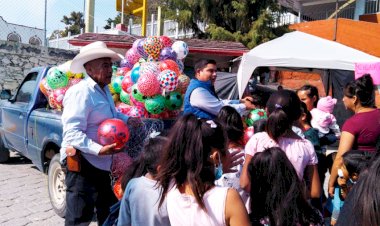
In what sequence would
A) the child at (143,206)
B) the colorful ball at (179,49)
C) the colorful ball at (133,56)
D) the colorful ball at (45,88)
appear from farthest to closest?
the colorful ball at (133,56) → the colorful ball at (179,49) → the colorful ball at (45,88) → the child at (143,206)

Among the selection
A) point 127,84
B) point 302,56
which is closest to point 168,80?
point 127,84

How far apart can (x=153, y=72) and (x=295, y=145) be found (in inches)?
89.5

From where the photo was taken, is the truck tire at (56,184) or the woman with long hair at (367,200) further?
the truck tire at (56,184)

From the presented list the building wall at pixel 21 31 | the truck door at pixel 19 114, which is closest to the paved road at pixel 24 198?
the truck door at pixel 19 114

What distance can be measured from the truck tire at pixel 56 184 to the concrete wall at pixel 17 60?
810 cm

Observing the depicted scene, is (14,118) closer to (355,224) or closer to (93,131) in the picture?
(93,131)

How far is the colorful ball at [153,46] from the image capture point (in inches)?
206

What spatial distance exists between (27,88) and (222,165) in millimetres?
4847

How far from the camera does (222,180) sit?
9.54ft

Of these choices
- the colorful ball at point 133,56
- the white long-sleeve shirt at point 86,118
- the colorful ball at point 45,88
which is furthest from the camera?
the colorful ball at point 133,56

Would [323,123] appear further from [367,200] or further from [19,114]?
[19,114]

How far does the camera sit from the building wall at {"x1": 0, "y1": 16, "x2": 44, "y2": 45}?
1227 centimetres

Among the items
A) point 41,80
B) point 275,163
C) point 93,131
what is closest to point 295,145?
point 275,163

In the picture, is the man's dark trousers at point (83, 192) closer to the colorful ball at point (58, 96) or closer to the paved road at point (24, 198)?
the paved road at point (24, 198)
